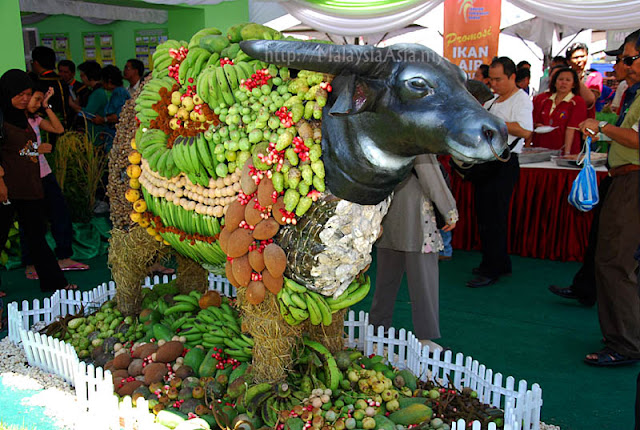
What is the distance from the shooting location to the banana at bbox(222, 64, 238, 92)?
2674 mm

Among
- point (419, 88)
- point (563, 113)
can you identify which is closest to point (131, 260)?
point (419, 88)

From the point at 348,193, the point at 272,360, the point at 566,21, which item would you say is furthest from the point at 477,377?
the point at 566,21

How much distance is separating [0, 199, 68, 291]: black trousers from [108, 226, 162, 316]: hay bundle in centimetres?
138

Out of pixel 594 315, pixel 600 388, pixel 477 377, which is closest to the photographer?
pixel 477 377

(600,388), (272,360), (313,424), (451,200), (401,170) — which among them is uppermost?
(401,170)

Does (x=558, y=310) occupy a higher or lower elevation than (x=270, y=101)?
lower

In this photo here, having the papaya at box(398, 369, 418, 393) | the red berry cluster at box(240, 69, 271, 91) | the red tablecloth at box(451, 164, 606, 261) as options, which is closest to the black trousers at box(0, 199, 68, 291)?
the red berry cluster at box(240, 69, 271, 91)

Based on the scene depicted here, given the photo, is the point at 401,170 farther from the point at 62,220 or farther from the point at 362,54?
the point at 62,220

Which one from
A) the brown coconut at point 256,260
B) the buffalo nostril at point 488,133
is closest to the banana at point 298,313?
the brown coconut at point 256,260

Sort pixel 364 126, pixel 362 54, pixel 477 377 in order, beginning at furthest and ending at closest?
pixel 477 377
pixel 364 126
pixel 362 54

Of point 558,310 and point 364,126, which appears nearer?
point 364,126

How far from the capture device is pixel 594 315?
4520 mm

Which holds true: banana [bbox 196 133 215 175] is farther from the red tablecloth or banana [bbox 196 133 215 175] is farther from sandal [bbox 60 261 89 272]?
the red tablecloth

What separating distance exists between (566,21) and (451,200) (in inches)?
131
